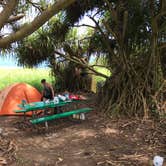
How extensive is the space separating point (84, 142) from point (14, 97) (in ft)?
12.3

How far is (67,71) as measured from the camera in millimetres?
12117

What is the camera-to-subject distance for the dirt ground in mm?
4734

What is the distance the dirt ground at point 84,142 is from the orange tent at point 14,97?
3.50ft

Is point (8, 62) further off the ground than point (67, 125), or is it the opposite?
point (8, 62)

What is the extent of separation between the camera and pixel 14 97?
8.84 metres

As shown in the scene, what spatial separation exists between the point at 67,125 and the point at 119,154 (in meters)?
2.22

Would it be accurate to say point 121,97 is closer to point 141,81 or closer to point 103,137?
point 141,81

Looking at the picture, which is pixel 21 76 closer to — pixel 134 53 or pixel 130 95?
pixel 134 53

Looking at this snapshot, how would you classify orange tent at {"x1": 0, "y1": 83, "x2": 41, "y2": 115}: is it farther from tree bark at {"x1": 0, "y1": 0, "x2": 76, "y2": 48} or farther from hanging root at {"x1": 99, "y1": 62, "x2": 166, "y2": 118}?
tree bark at {"x1": 0, "y1": 0, "x2": 76, "y2": 48}

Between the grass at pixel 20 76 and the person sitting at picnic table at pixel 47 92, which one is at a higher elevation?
the grass at pixel 20 76

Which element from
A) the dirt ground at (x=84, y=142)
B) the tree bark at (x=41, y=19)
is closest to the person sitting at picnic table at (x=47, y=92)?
the dirt ground at (x=84, y=142)

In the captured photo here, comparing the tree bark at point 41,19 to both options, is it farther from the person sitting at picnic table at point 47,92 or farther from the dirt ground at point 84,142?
the person sitting at picnic table at point 47,92

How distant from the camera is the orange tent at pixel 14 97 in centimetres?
861

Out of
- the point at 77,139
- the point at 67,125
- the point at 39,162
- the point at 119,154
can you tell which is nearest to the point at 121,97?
the point at 67,125
